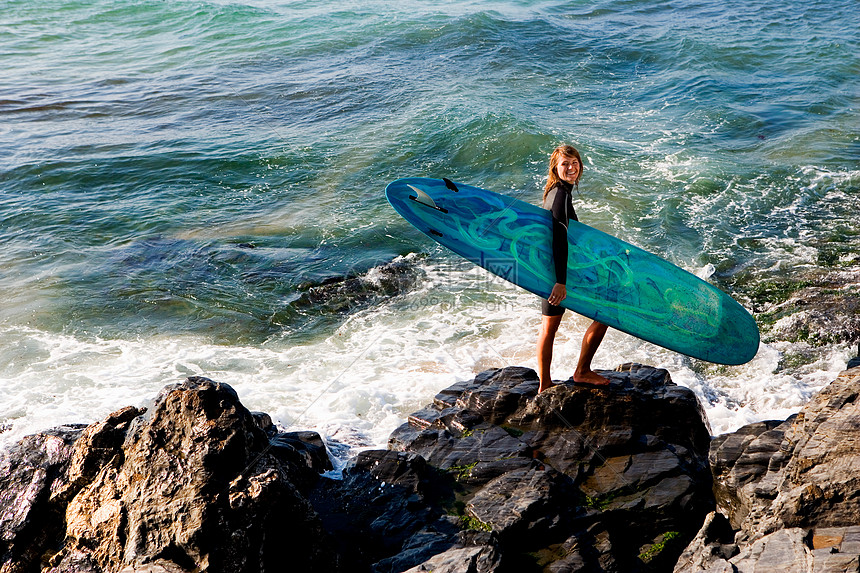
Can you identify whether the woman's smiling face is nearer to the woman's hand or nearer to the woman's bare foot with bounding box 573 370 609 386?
the woman's hand

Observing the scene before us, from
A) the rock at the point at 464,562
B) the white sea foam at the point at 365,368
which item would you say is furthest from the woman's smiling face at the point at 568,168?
the white sea foam at the point at 365,368

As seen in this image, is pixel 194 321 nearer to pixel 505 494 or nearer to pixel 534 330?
pixel 534 330

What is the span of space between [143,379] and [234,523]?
3.75 metres

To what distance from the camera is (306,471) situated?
509cm

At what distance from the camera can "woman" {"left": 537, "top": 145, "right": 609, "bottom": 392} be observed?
4.82m

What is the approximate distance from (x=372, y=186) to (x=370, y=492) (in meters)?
7.80

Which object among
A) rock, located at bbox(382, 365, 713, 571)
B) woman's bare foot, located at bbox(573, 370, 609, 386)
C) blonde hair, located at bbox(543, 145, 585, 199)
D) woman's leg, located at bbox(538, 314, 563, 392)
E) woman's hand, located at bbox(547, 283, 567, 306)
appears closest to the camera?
rock, located at bbox(382, 365, 713, 571)

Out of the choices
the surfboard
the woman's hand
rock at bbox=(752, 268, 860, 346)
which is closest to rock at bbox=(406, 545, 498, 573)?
the woman's hand

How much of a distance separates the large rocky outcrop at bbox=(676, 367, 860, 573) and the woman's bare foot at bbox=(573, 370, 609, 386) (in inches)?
40.6

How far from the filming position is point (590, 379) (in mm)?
5293

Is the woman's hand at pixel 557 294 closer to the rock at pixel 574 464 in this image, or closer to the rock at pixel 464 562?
the rock at pixel 574 464

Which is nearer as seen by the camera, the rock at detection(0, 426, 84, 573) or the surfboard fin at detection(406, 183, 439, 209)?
the rock at detection(0, 426, 84, 573)

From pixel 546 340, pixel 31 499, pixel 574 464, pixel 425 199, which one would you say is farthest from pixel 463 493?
pixel 31 499

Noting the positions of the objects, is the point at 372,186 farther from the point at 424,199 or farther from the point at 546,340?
the point at 546,340
